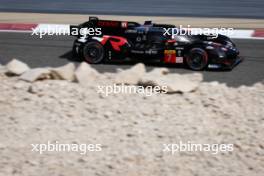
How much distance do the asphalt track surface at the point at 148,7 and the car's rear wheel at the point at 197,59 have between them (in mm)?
7401

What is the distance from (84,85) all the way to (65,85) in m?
0.31

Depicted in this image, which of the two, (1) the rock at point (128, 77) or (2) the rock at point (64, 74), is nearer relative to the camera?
(1) the rock at point (128, 77)

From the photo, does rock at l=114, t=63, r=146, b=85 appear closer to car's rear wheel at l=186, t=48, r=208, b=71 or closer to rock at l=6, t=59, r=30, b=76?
rock at l=6, t=59, r=30, b=76

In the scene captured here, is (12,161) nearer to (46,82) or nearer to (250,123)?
(46,82)

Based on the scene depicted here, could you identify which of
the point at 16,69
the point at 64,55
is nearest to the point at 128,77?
the point at 16,69

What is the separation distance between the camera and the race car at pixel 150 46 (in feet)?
49.0

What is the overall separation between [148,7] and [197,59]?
907 centimetres

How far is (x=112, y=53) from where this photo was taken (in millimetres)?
15773

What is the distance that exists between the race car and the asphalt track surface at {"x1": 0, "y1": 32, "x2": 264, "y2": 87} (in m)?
0.24

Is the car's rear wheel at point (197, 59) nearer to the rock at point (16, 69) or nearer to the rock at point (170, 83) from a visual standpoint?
the rock at point (170, 83)

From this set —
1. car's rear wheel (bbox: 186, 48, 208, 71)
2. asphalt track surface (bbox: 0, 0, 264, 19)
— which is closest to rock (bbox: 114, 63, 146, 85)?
car's rear wheel (bbox: 186, 48, 208, 71)

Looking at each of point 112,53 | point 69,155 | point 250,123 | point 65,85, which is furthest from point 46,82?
point 112,53

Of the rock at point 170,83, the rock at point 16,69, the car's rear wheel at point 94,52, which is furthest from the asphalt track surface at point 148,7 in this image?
the rock at point 170,83

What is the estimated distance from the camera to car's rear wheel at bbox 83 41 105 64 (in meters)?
15.8
